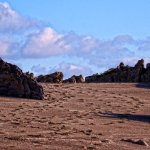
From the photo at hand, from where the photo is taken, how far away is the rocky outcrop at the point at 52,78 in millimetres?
51969

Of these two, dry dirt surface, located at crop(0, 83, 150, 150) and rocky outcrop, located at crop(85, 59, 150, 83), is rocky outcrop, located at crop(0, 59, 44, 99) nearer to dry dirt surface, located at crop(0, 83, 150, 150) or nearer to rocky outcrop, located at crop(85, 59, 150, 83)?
dry dirt surface, located at crop(0, 83, 150, 150)

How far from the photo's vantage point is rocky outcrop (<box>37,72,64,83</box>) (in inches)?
2046

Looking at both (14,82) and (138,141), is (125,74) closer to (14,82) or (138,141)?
(14,82)

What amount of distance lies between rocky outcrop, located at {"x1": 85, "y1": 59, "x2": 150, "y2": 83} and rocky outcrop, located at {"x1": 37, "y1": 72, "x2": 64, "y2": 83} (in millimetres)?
5235

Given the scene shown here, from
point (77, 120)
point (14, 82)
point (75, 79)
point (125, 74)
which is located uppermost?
point (125, 74)

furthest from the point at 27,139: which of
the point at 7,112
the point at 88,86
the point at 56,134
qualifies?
the point at 88,86

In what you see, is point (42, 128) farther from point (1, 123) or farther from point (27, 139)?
point (27, 139)

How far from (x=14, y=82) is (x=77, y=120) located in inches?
362

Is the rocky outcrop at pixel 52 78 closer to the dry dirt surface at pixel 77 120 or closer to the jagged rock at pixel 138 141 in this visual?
the dry dirt surface at pixel 77 120

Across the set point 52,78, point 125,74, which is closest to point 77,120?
point 52,78

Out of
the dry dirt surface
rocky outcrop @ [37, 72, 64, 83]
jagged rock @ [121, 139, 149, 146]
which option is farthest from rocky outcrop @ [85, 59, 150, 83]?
jagged rock @ [121, 139, 149, 146]

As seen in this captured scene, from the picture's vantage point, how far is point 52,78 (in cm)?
5231

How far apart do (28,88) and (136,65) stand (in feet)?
74.4

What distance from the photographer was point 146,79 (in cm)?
A: 5366
